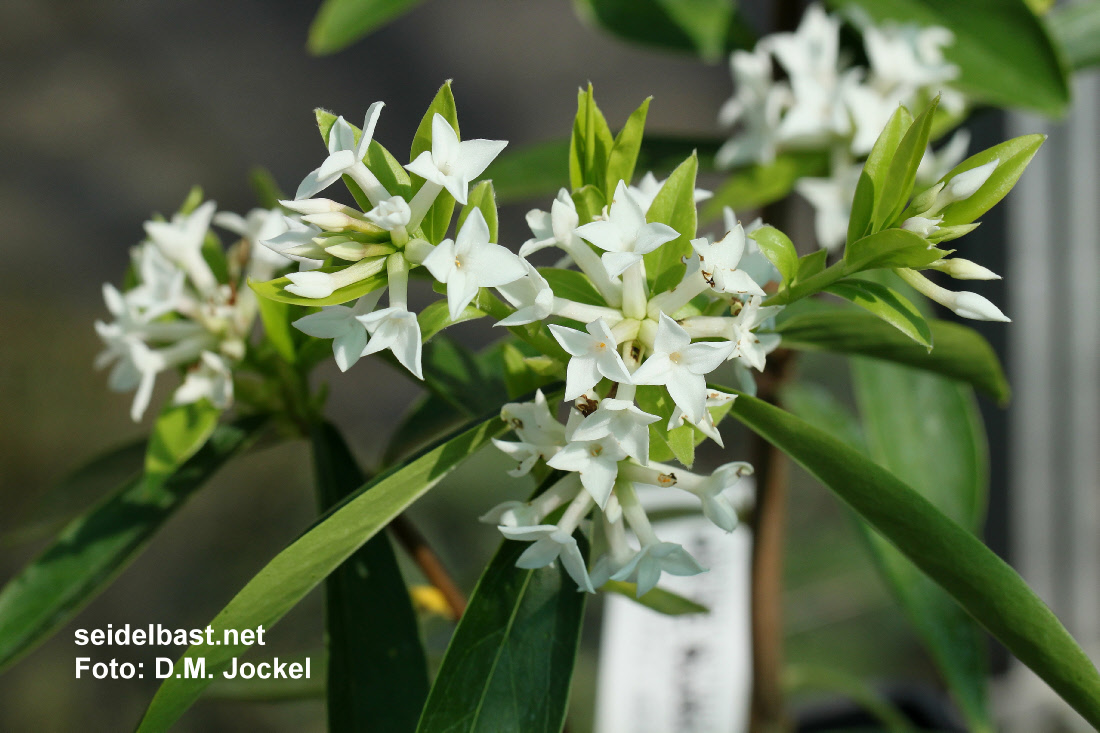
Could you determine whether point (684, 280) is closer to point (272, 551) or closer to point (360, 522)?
point (360, 522)

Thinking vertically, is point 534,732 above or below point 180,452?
below

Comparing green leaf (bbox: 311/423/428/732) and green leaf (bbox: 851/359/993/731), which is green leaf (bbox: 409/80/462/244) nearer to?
green leaf (bbox: 311/423/428/732)

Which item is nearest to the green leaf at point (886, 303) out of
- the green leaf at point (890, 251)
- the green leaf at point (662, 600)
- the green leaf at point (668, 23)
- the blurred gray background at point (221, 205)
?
the green leaf at point (890, 251)

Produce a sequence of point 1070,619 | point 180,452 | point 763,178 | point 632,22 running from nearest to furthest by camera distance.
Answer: point 180,452 → point 763,178 → point 632,22 → point 1070,619

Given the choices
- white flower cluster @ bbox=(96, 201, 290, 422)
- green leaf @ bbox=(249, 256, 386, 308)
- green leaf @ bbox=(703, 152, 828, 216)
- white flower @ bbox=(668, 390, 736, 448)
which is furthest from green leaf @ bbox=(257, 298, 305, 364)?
green leaf @ bbox=(703, 152, 828, 216)

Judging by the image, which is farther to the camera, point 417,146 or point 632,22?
point 632,22

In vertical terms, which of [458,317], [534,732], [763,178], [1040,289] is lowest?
[534,732]

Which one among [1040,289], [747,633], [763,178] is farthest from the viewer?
[1040,289]

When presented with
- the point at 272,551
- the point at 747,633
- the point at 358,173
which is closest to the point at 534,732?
the point at 358,173
